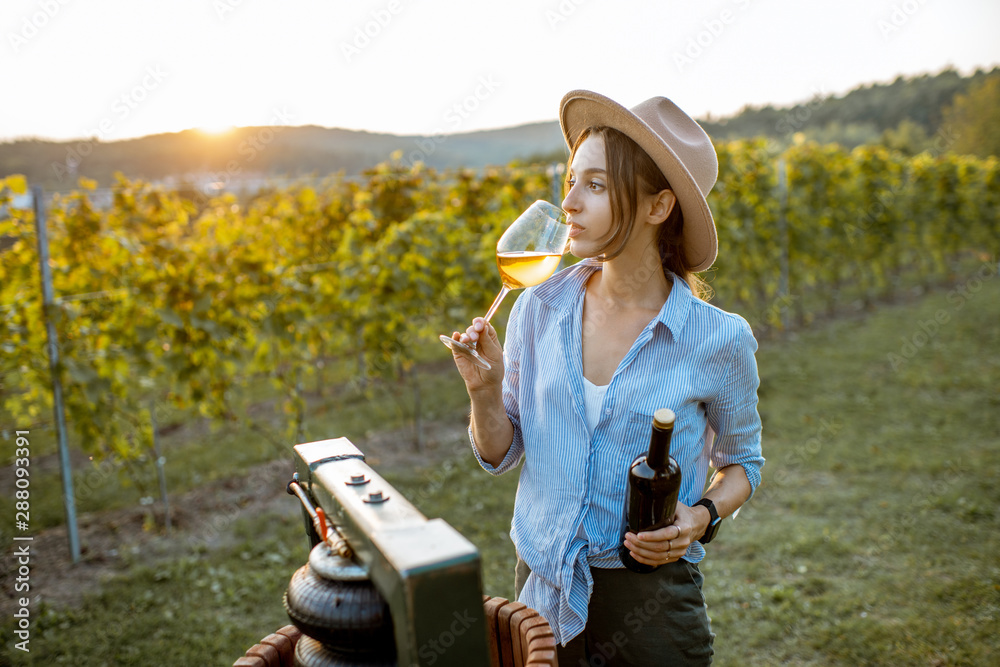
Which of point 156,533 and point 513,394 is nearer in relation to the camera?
→ point 513,394

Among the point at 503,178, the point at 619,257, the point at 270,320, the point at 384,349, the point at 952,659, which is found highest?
the point at 503,178

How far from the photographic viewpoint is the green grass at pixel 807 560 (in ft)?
10.8

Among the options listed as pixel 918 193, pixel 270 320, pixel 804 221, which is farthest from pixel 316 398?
pixel 918 193

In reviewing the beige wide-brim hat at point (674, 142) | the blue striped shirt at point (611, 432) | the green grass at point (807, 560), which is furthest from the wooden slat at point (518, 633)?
the green grass at point (807, 560)

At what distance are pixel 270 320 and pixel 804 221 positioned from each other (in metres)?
8.44

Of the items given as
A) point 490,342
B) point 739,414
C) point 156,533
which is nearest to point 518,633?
point 490,342

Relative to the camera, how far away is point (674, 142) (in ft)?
5.20

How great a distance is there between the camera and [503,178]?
22.4 feet

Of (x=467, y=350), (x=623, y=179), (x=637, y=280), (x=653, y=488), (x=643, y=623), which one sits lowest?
(x=643, y=623)

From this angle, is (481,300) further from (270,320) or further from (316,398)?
(316,398)

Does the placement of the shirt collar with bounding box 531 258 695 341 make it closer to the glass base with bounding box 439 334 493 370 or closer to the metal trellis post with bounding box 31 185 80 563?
the glass base with bounding box 439 334 493 370

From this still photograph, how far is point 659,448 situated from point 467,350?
44cm

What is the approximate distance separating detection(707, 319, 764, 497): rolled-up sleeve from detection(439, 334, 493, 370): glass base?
57 centimetres

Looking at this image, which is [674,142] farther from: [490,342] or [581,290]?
[490,342]
